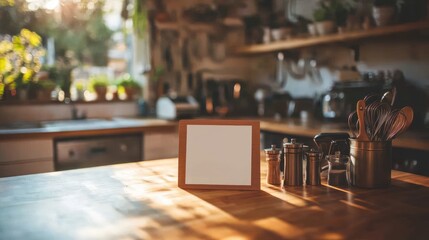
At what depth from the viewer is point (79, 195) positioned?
127cm

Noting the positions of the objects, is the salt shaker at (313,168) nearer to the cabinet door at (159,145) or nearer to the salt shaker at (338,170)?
the salt shaker at (338,170)

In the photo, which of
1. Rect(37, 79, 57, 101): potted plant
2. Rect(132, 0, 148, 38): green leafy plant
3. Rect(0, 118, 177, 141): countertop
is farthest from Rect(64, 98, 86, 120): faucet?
Rect(132, 0, 148, 38): green leafy plant

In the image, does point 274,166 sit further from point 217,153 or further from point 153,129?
point 153,129

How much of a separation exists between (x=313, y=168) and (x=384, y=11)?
6.11 feet

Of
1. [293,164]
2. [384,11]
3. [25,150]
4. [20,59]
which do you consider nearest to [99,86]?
[20,59]

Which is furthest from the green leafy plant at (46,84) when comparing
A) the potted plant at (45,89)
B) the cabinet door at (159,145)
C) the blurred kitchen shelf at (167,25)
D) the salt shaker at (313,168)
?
the salt shaker at (313,168)

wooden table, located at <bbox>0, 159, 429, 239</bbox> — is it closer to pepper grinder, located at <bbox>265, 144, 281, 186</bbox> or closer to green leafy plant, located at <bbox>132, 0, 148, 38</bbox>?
pepper grinder, located at <bbox>265, 144, 281, 186</bbox>

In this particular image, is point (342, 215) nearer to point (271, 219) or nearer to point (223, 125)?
point (271, 219)

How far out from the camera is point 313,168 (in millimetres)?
1380

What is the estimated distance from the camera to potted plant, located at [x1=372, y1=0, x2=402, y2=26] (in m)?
2.78

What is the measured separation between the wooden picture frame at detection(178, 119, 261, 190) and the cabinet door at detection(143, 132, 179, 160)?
1956 millimetres

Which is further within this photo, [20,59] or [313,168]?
[20,59]

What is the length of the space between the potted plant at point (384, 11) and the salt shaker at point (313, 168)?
1813 mm

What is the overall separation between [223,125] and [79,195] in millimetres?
508
